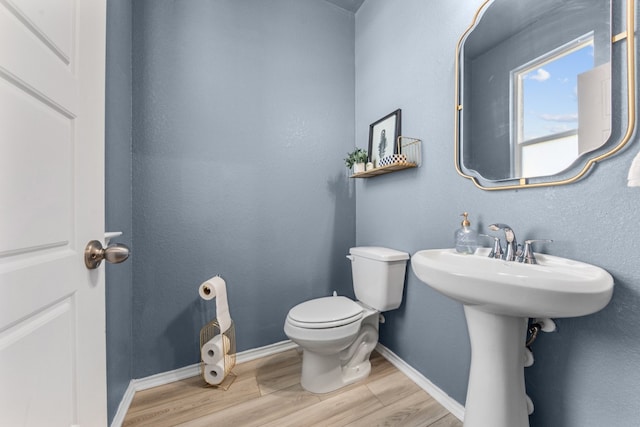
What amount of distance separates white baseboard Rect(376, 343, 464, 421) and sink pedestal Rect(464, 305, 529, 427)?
1.29ft

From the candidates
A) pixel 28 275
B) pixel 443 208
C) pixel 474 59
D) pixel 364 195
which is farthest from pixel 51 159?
pixel 364 195

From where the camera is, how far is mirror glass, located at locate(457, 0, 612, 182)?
815mm

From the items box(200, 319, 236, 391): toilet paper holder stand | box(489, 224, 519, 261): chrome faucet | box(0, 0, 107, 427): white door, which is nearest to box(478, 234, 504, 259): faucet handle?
box(489, 224, 519, 261): chrome faucet

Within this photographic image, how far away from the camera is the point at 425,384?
1392 millimetres

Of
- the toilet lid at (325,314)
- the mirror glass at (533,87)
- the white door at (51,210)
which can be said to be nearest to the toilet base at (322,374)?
the toilet lid at (325,314)

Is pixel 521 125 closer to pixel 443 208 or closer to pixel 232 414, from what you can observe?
pixel 443 208

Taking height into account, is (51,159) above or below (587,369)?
above

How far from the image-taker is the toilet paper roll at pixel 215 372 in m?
1.39

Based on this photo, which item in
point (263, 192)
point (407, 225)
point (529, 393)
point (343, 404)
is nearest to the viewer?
point (529, 393)

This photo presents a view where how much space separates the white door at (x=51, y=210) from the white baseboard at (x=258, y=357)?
3.02ft

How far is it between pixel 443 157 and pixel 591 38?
62 centimetres

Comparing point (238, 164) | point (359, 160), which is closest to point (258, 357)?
point (238, 164)

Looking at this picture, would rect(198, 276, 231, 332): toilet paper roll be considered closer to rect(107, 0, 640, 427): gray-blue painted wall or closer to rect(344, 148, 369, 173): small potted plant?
rect(107, 0, 640, 427): gray-blue painted wall

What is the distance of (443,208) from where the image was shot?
1.31 meters
